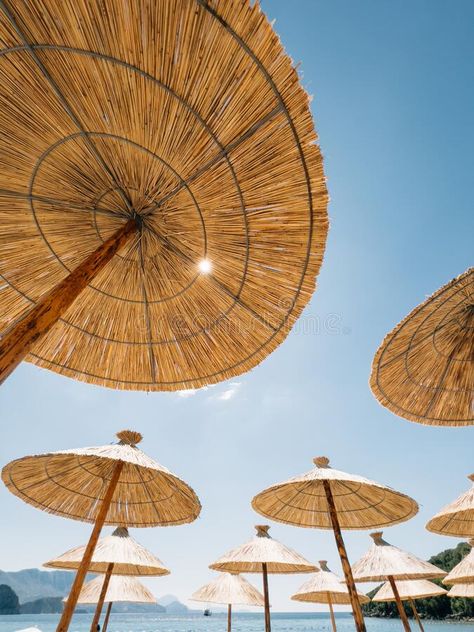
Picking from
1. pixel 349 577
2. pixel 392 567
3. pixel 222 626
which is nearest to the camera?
pixel 349 577

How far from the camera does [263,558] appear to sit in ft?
24.0

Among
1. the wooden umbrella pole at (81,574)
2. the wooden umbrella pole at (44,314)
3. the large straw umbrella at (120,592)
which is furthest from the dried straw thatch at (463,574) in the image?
the wooden umbrella pole at (44,314)

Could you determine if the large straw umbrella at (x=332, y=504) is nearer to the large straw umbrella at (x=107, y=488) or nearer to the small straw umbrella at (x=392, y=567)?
the large straw umbrella at (x=107, y=488)

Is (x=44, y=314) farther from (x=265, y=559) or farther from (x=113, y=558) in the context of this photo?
(x=265, y=559)

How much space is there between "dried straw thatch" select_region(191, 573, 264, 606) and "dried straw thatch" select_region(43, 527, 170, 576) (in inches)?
101

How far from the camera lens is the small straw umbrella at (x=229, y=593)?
971cm

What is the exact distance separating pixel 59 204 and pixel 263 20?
70.0 inches

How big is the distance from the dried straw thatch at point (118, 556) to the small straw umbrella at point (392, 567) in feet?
14.8

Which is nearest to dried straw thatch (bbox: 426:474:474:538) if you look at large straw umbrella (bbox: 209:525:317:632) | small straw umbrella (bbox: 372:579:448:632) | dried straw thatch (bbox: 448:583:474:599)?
large straw umbrella (bbox: 209:525:317:632)

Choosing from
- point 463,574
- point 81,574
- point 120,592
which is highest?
point 463,574

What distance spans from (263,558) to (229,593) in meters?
4.10

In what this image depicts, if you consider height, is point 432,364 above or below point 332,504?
above

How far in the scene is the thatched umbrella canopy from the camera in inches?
120

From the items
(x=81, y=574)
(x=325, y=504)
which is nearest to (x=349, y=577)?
(x=325, y=504)
